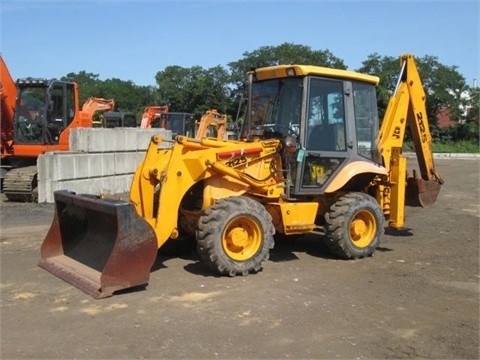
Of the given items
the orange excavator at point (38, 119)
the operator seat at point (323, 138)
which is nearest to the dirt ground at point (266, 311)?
the operator seat at point (323, 138)

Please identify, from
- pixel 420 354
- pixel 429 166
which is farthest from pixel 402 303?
pixel 429 166

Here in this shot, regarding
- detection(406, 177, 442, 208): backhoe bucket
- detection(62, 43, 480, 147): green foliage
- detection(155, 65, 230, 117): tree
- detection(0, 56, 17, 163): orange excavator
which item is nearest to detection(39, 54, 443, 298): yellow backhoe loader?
detection(406, 177, 442, 208): backhoe bucket

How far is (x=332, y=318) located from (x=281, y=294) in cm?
85

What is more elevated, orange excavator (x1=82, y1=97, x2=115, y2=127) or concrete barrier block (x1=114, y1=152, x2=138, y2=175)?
orange excavator (x1=82, y1=97, x2=115, y2=127)

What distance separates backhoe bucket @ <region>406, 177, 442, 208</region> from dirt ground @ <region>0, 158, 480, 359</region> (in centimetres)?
110

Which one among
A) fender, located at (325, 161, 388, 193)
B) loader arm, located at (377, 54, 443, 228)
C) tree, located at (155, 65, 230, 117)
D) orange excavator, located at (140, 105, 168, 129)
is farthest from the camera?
tree, located at (155, 65, 230, 117)

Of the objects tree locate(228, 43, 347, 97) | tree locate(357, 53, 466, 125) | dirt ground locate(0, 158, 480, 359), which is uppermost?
tree locate(228, 43, 347, 97)

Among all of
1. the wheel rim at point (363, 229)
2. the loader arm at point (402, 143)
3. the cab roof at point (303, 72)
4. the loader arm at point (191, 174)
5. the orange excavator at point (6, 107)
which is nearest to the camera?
the loader arm at point (191, 174)

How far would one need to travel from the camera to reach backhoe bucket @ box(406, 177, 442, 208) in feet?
30.3

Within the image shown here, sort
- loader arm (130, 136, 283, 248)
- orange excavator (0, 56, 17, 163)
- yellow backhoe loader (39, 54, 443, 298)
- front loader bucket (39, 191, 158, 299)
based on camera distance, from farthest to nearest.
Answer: orange excavator (0, 56, 17, 163)
loader arm (130, 136, 283, 248)
yellow backhoe loader (39, 54, 443, 298)
front loader bucket (39, 191, 158, 299)

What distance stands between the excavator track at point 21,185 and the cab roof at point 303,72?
6.91m

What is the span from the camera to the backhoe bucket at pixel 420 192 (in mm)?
9242

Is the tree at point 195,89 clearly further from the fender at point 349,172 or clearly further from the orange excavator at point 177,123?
the fender at point 349,172

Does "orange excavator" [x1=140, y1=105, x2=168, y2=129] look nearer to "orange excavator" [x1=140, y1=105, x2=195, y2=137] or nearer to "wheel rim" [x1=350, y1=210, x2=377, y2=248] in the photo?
"orange excavator" [x1=140, y1=105, x2=195, y2=137]
